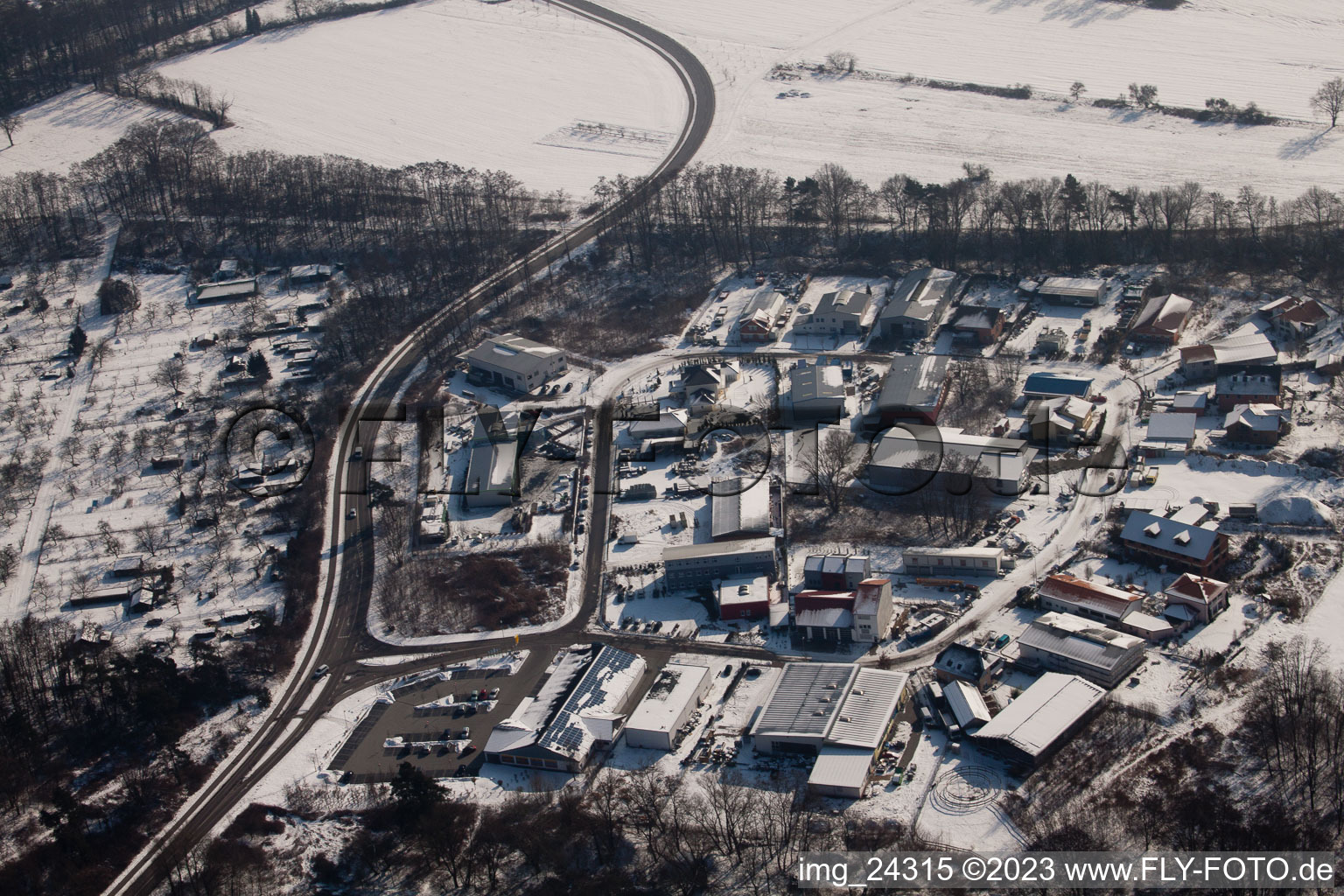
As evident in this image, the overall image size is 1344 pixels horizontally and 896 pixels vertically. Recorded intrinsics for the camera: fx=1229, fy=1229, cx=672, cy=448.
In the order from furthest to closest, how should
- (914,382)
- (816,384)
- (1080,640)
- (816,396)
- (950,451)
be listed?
(816,384)
(914,382)
(816,396)
(950,451)
(1080,640)

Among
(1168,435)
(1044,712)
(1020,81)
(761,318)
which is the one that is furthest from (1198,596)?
(1020,81)

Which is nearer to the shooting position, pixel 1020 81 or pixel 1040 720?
pixel 1040 720

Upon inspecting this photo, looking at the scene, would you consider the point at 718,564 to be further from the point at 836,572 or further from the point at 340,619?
the point at 340,619

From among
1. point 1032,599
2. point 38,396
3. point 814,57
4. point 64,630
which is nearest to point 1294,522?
point 1032,599

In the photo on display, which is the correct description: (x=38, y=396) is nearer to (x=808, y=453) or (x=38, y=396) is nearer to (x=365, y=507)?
(x=365, y=507)

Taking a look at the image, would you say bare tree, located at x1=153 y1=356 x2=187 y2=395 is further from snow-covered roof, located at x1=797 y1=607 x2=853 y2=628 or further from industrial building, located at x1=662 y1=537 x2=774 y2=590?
snow-covered roof, located at x1=797 y1=607 x2=853 y2=628

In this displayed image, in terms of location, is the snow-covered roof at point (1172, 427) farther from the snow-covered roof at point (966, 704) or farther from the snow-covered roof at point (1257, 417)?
the snow-covered roof at point (966, 704)

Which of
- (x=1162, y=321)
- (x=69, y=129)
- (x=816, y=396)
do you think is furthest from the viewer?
(x=69, y=129)
